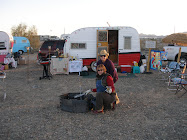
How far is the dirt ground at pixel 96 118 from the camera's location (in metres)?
4.06

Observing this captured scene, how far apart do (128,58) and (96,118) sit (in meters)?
6.88

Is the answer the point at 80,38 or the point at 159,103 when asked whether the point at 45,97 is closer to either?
the point at 159,103

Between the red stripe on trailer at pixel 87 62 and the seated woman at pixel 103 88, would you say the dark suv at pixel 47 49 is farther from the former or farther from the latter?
the seated woman at pixel 103 88

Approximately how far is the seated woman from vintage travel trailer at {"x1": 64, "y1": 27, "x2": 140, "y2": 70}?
244 inches

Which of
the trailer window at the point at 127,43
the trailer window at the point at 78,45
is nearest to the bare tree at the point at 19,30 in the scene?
the trailer window at the point at 78,45

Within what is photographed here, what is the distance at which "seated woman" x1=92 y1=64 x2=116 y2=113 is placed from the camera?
16.2 ft

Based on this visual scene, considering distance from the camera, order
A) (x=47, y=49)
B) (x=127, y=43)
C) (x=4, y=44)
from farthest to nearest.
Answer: (x=47, y=49)
(x=4, y=44)
(x=127, y=43)

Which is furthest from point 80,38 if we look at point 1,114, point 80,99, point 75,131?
point 75,131

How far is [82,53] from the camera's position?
36.6 feet

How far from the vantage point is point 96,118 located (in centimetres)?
487

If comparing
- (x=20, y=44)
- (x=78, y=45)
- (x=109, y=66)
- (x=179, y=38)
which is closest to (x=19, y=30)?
(x=20, y=44)

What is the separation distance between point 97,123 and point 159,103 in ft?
7.81

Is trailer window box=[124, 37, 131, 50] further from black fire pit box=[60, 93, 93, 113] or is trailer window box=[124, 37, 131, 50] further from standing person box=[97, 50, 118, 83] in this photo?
black fire pit box=[60, 93, 93, 113]

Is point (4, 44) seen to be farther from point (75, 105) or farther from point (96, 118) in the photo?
point (96, 118)
